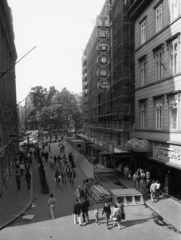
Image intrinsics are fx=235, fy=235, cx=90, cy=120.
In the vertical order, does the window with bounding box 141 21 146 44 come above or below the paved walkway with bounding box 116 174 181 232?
above

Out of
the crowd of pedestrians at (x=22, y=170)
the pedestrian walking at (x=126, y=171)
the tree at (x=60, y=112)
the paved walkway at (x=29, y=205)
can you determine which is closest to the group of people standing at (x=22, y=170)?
the crowd of pedestrians at (x=22, y=170)

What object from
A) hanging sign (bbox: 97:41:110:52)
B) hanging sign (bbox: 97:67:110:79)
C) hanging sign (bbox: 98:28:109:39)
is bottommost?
hanging sign (bbox: 97:67:110:79)

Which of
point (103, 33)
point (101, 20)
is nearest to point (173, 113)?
point (103, 33)

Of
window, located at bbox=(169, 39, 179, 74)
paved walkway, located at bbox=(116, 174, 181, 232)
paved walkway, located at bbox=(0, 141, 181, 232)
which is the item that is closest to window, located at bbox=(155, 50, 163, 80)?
window, located at bbox=(169, 39, 179, 74)

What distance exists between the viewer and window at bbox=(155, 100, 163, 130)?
19062 millimetres

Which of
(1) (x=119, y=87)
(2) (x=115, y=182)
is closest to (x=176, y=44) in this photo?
(1) (x=119, y=87)

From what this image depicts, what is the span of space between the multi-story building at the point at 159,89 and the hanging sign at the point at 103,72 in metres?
7.42

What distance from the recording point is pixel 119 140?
2855 cm

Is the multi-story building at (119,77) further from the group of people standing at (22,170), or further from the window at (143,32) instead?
the group of people standing at (22,170)

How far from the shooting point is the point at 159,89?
63.1 ft

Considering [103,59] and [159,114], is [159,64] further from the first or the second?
[103,59]

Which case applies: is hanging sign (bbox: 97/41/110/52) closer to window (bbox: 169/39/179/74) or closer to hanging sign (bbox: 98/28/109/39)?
hanging sign (bbox: 98/28/109/39)

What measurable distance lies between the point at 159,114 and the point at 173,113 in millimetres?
2064

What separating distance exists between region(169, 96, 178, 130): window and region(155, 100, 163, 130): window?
149cm
